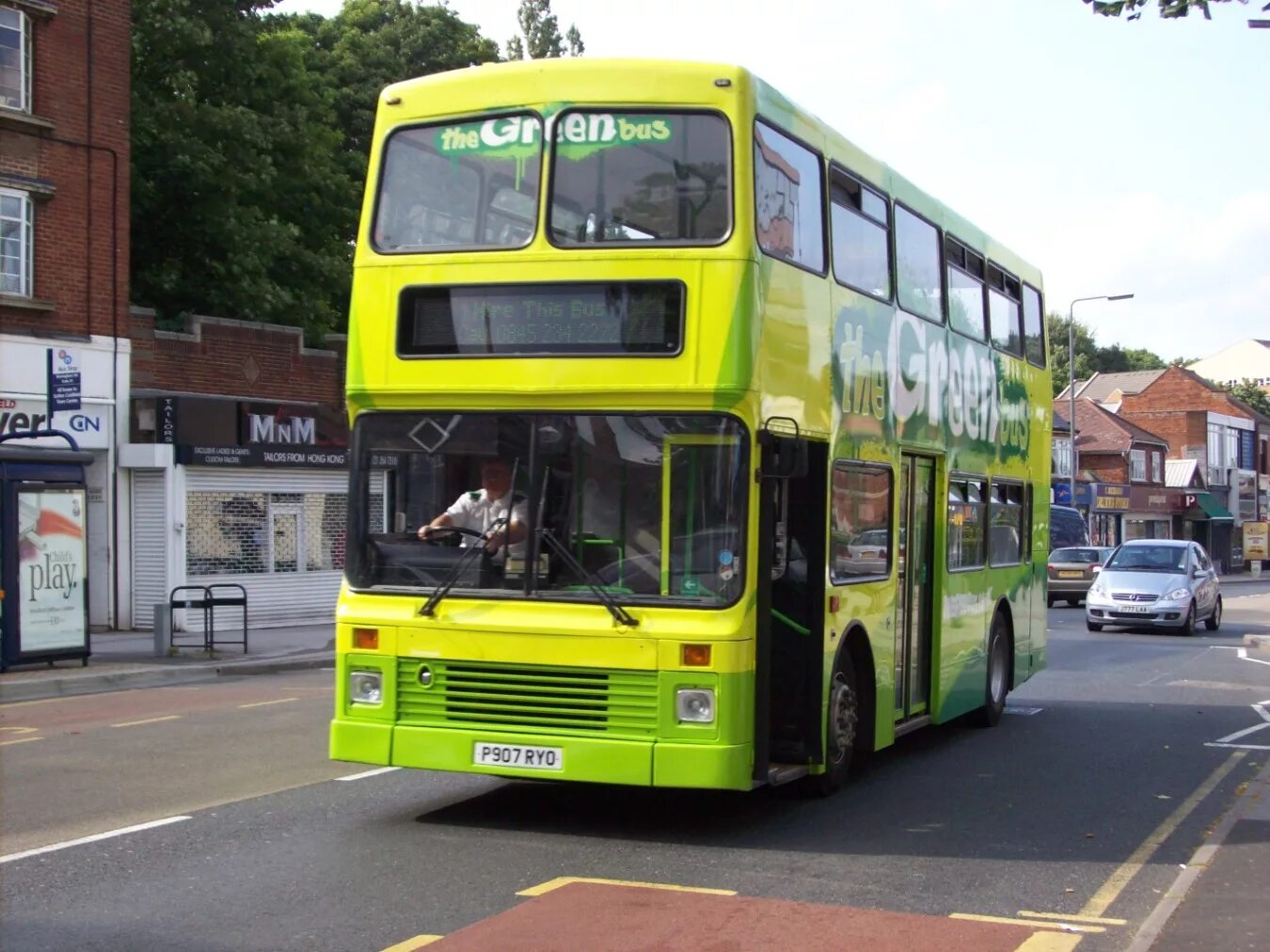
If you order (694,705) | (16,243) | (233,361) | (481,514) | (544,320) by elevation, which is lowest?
(694,705)

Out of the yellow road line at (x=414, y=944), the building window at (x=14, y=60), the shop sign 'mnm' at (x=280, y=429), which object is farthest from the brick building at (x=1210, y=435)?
the yellow road line at (x=414, y=944)

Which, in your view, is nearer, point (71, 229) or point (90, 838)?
point (90, 838)

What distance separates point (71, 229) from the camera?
960 inches

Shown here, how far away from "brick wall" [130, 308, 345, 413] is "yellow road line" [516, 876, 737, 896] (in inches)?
778

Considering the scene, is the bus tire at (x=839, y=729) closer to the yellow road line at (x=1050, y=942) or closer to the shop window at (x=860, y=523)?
the shop window at (x=860, y=523)

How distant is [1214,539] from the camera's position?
287 ft

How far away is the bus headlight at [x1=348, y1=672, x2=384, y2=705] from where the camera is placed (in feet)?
29.1

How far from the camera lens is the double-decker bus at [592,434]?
8.42m

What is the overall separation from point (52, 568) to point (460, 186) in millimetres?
11609

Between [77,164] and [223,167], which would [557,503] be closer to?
[77,164]

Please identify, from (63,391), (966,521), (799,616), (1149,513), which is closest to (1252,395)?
(1149,513)

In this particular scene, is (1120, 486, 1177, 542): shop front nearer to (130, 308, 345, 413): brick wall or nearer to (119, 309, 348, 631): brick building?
(130, 308, 345, 413): brick wall

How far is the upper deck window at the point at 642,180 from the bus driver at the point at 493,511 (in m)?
1.33

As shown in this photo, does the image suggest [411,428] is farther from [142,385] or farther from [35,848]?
[142,385]
